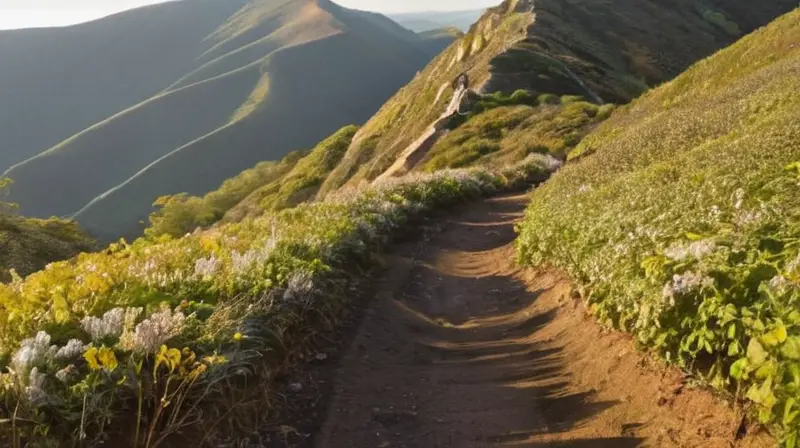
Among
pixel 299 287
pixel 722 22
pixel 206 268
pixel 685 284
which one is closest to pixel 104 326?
pixel 206 268

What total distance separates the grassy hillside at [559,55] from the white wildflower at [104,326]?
3500 centimetres

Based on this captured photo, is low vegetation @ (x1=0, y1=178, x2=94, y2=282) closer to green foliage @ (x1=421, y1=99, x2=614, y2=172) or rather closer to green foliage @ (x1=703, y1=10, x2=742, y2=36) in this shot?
green foliage @ (x1=421, y1=99, x2=614, y2=172)

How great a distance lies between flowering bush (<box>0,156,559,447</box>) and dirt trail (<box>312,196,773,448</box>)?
0.81 m

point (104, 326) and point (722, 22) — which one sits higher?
point (722, 22)

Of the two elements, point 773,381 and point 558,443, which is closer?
point 773,381

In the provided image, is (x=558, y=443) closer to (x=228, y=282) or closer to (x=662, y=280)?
(x=662, y=280)

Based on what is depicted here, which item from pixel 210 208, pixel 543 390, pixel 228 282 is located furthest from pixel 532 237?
pixel 210 208

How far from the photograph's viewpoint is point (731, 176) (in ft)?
22.5

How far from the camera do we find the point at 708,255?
4930mm

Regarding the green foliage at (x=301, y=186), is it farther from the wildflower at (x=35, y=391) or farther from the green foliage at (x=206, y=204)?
the wildflower at (x=35, y=391)

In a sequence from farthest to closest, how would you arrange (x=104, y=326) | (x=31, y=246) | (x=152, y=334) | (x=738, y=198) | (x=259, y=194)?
1. (x=259, y=194)
2. (x=31, y=246)
3. (x=738, y=198)
4. (x=104, y=326)
5. (x=152, y=334)

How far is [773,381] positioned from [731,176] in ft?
12.9

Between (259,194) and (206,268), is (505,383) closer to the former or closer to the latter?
(206,268)

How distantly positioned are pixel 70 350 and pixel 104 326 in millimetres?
395
